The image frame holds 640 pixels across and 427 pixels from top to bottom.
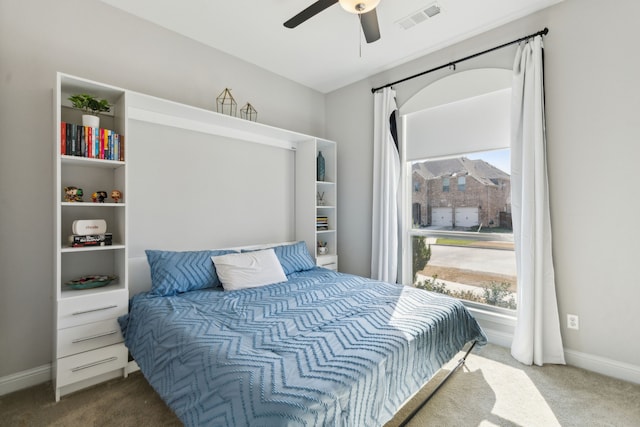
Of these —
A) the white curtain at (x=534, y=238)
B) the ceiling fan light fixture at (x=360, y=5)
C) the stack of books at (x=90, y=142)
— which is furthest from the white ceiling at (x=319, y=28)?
the stack of books at (x=90, y=142)

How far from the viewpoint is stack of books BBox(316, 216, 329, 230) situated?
12.4 ft

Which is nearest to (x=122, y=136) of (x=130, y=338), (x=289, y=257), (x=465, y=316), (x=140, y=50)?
(x=140, y=50)

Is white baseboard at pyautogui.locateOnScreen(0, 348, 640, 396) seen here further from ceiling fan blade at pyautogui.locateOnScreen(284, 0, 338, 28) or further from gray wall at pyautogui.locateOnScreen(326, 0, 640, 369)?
ceiling fan blade at pyautogui.locateOnScreen(284, 0, 338, 28)

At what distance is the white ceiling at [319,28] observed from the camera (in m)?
2.44

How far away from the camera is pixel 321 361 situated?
1332 millimetres

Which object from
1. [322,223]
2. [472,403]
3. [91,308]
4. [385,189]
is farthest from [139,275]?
[472,403]

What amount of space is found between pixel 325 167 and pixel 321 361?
2.86m

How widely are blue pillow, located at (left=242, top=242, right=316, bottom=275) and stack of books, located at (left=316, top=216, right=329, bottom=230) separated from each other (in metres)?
0.54

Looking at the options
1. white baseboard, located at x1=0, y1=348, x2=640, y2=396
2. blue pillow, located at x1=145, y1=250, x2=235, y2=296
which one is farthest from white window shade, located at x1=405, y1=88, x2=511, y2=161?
blue pillow, located at x1=145, y1=250, x2=235, y2=296

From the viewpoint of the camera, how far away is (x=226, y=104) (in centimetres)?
312

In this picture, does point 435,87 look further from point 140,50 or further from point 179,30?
point 140,50

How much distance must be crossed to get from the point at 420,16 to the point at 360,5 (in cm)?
102

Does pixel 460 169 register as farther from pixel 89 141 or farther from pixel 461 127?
pixel 89 141

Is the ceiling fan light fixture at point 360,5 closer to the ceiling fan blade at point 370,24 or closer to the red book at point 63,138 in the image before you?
the ceiling fan blade at point 370,24
